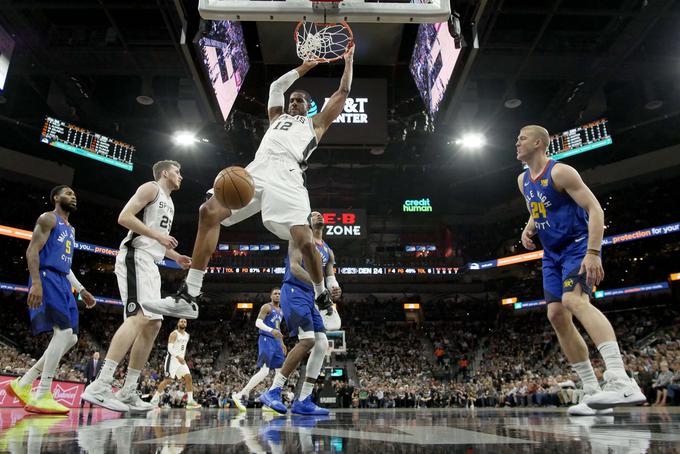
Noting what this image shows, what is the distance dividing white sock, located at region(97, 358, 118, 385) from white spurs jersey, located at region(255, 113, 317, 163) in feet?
6.68

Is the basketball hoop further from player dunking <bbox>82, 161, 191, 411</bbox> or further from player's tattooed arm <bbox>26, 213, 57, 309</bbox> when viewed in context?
player's tattooed arm <bbox>26, 213, 57, 309</bbox>

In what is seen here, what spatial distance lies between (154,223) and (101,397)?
153 centimetres

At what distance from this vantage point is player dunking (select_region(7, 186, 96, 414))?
4074 millimetres

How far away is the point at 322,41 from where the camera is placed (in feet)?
15.8

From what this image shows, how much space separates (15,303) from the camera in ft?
67.2

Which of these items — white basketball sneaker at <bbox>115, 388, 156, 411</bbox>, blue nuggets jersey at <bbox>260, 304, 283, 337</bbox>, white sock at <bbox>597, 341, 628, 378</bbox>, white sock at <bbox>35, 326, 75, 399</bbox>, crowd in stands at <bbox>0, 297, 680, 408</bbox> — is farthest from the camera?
crowd in stands at <bbox>0, 297, 680, 408</bbox>

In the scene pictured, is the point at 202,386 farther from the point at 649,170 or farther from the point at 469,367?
the point at 649,170

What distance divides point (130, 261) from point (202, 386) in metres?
14.4

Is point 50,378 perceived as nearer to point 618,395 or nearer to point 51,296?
point 51,296

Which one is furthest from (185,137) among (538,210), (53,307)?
(538,210)

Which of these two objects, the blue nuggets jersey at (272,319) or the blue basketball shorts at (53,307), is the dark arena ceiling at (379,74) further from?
the blue basketball shorts at (53,307)

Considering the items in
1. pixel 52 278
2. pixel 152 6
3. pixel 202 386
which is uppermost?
pixel 152 6

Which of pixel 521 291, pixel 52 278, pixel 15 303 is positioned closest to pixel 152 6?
Result: pixel 52 278

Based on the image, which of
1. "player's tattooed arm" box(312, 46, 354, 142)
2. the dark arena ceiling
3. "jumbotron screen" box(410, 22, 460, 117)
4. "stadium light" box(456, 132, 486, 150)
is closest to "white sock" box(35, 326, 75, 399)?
"player's tattooed arm" box(312, 46, 354, 142)
